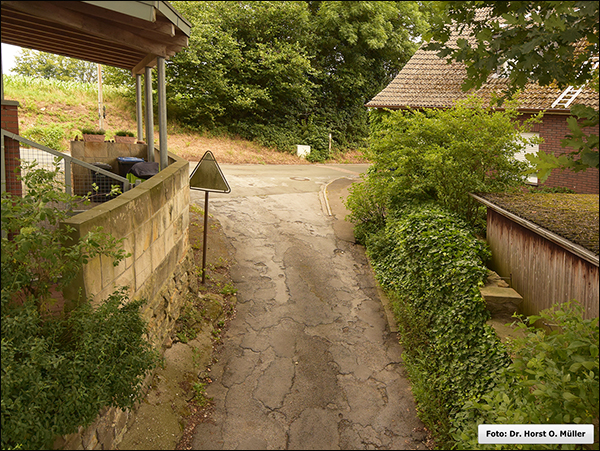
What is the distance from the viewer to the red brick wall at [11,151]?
17.7 feet

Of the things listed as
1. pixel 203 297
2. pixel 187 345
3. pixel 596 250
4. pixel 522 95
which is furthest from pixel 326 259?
pixel 522 95

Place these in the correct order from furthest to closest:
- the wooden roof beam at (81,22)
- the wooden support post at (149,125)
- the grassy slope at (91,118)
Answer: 1. the grassy slope at (91,118)
2. the wooden support post at (149,125)
3. the wooden roof beam at (81,22)

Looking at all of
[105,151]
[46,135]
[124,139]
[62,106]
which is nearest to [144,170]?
[105,151]

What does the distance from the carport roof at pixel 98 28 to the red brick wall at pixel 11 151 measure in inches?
44.6

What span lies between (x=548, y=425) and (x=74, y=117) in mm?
23302

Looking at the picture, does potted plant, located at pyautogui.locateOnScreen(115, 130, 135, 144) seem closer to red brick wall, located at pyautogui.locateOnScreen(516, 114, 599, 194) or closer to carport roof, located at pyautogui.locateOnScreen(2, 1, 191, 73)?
carport roof, located at pyautogui.locateOnScreen(2, 1, 191, 73)

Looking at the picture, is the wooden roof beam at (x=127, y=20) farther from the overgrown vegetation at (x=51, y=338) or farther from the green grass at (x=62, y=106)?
the green grass at (x=62, y=106)

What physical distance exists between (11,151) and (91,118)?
762 inches

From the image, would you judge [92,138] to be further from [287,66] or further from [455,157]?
A: [287,66]

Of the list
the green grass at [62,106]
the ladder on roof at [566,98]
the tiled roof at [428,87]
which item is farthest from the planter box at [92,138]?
the ladder on roof at [566,98]

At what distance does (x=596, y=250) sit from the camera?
5406mm

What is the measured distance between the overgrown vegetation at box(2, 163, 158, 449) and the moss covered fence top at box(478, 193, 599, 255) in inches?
202

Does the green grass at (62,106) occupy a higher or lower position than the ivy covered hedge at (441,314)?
higher

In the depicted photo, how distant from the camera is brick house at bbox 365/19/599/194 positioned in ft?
44.0
